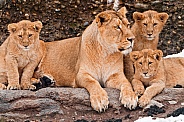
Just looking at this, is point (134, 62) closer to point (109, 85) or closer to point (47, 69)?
point (109, 85)

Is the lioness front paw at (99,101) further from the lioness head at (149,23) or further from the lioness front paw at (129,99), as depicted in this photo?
the lioness head at (149,23)

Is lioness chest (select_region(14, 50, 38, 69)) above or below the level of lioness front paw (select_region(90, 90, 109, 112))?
above

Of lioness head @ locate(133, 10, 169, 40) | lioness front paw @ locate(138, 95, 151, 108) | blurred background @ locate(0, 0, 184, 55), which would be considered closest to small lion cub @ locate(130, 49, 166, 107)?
lioness front paw @ locate(138, 95, 151, 108)

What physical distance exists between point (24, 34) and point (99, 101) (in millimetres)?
1468

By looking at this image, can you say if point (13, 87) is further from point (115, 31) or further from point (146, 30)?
point (146, 30)

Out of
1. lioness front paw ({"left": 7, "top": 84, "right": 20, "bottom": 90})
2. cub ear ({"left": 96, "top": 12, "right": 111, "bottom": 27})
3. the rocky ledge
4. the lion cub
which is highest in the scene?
cub ear ({"left": 96, "top": 12, "right": 111, "bottom": 27})

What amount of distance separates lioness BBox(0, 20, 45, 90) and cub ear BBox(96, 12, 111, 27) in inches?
35.5

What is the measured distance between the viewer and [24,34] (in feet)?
27.1

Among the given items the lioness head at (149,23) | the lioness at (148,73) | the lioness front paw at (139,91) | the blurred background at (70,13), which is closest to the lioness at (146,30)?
the lioness head at (149,23)

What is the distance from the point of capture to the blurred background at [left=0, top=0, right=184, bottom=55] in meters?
13.1

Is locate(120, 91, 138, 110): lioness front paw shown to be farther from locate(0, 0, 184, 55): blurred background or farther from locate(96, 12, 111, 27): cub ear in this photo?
locate(0, 0, 184, 55): blurred background

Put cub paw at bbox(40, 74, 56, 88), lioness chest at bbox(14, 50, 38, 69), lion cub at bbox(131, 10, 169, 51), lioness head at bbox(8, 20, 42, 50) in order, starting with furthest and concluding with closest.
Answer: lion cub at bbox(131, 10, 169, 51) < cub paw at bbox(40, 74, 56, 88) < lioness chest at bbox(14, 50, 38, 69) < lioness head at bbox(8, 20, 42, 50)

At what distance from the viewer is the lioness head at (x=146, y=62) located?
8.16m

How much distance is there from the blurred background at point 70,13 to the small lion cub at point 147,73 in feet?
15.1
